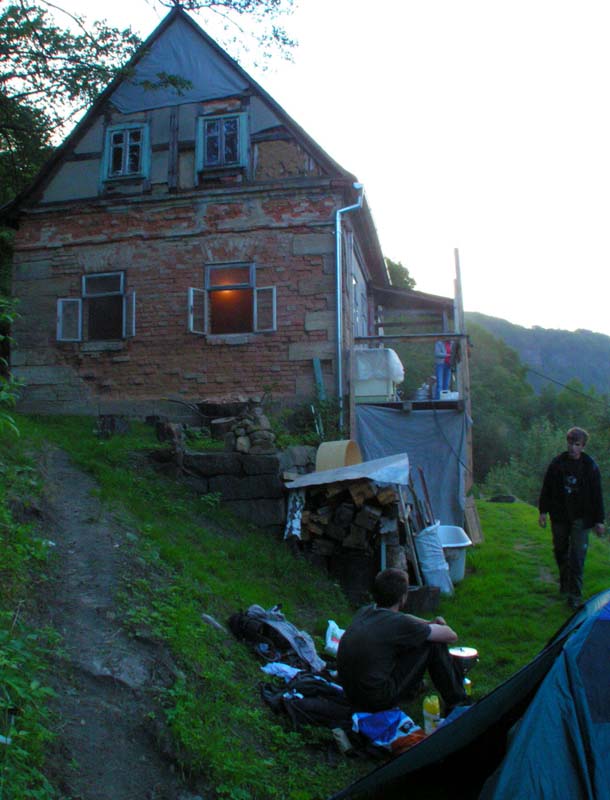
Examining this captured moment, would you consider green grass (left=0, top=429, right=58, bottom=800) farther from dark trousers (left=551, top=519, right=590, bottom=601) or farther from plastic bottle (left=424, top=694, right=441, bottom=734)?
dark trousers (left=551, top=519, right=590, bottom=601)

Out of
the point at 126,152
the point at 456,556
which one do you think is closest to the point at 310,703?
the point at 456,556

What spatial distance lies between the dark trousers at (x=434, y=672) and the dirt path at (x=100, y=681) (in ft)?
4.77

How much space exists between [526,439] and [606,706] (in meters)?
32.9

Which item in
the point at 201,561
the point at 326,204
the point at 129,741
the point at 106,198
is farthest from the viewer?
the point at 106,198

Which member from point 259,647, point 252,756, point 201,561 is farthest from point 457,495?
point 252,756

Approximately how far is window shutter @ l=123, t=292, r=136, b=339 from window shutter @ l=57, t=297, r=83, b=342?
856 millimetres

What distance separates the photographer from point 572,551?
23.9ft

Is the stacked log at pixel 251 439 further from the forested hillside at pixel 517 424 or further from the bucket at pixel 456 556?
the forested hillside at pixel 517 424

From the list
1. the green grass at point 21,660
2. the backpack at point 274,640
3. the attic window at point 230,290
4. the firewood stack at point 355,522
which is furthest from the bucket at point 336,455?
the green grass at point 21,660

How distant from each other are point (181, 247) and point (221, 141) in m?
1.99

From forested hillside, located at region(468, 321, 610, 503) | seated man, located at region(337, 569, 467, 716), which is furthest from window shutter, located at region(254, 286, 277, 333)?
seated man, located at region(337, 569, 467, 716)

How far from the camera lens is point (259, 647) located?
540 cm

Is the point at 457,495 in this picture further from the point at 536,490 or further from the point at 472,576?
the point at 536,490

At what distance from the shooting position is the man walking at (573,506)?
718 centimetres
